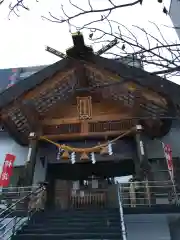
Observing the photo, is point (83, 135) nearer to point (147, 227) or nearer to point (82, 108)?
point (82, 108)

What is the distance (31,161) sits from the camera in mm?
9930

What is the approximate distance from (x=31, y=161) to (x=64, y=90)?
315cm

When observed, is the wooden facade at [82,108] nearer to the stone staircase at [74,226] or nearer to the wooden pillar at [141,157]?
the wooden pillar at [141,157]

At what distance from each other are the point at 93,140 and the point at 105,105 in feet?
5.26

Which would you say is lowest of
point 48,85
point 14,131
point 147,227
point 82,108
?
Result: point 147,227

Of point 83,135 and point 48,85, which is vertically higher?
point 48,85

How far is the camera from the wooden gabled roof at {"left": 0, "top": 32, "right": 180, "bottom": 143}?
9.88 m

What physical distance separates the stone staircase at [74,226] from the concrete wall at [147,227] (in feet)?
1.76

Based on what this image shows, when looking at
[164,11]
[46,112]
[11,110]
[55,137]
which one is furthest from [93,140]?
[164,11]

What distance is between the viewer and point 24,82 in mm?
10523

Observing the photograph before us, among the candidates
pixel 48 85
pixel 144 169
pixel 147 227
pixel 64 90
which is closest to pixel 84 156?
pixel 144 169

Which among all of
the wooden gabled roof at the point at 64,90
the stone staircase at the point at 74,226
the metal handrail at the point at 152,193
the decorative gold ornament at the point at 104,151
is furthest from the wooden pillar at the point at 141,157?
the stone staircase at the point at 74,226

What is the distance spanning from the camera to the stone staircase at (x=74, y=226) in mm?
6371

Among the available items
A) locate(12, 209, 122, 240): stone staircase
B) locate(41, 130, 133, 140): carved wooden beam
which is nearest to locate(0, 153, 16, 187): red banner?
locate(41, 130, 133, 140): carved wooden beam
